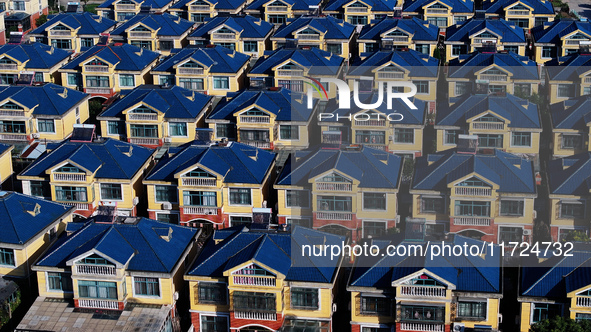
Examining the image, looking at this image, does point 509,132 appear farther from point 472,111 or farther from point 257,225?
point 257,225

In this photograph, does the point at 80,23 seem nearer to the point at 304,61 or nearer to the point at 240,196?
the point at 304,61

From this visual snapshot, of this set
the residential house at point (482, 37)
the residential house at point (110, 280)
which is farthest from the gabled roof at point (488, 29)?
the residential house at point (110, 280)

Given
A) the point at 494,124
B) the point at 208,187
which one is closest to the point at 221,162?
the point at 208,187

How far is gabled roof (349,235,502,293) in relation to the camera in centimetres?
5894

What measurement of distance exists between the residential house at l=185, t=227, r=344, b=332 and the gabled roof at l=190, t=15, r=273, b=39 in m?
54.3

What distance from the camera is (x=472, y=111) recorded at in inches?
3327

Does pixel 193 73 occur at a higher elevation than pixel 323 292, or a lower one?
higher

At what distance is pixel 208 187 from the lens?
74.5 metres

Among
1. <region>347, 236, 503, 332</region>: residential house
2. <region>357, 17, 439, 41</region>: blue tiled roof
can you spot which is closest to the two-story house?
<region>357, 17, 439, 41</region>: blue tiled roof

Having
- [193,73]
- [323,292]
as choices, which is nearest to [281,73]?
[193,73]

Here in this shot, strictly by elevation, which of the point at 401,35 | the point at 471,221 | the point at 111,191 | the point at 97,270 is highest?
the point at 401,35

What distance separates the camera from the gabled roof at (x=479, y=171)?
71625 millimetres

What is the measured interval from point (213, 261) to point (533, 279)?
21468 millimetres

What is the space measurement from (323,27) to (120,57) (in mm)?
25179
